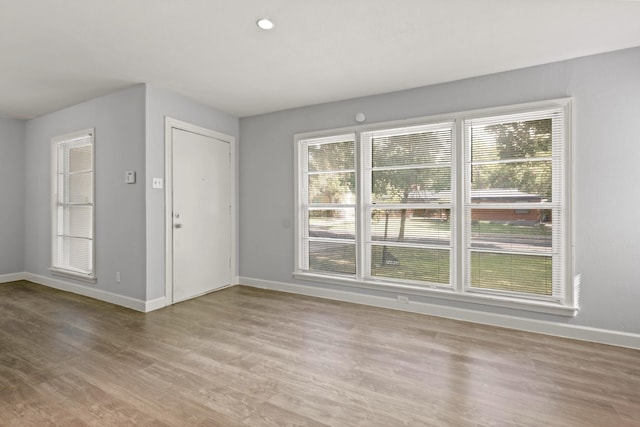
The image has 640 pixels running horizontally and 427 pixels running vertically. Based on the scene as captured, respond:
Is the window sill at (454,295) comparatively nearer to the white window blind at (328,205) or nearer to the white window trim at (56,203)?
the white window blind at (328,205)

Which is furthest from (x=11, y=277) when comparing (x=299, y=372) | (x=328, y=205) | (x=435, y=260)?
(x=435, y=260)

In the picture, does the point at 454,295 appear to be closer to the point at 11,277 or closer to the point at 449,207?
the point at 449,207

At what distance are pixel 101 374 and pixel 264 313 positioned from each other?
1666mm

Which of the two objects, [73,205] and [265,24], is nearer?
[265,24]

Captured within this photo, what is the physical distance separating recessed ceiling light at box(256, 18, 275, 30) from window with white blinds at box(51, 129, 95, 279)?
3.14 meters

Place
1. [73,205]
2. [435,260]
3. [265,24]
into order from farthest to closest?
[73,205] < [435,260] < [265,24]

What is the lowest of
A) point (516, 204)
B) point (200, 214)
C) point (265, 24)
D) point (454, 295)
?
point (454, 295)

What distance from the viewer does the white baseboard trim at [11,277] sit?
5.26 m

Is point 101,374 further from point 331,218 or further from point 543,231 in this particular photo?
point 543,231

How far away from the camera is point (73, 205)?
189 inches

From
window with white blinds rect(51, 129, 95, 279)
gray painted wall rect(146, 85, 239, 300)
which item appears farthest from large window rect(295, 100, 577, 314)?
window with white blinds rect(51, 129, 95, 279)

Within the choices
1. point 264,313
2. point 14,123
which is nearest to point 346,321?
point 264,313

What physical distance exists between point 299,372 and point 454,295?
201cm

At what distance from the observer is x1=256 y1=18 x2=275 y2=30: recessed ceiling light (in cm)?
246
